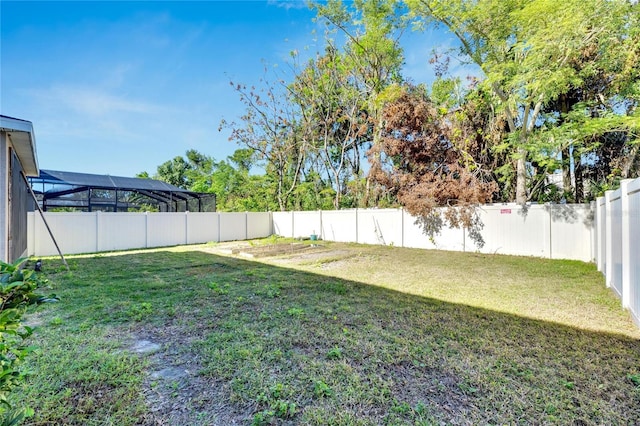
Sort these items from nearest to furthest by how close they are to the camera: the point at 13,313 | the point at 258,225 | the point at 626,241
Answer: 1. the point at 13,313
2. the point at 626,241
3. the point at 258,225

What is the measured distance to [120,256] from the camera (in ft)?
27.6

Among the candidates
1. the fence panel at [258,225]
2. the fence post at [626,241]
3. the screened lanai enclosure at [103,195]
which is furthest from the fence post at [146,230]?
the fence post at [626,241]

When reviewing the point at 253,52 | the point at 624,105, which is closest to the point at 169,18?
the point at 253,52

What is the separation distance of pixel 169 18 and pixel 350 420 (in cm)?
1030

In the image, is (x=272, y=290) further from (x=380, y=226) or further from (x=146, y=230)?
(x=146, y=230)

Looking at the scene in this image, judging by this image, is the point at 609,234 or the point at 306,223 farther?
the point at 306,223

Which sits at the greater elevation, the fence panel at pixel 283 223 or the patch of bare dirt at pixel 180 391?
the fence panel at pixel 283 223

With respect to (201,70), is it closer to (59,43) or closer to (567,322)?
(59,43)

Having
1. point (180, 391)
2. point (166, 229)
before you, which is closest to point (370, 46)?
point (166, 229)

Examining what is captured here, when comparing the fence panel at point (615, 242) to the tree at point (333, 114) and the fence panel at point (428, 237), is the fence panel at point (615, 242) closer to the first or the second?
the fence panel at point (428, 237)

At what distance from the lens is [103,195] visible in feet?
43.0

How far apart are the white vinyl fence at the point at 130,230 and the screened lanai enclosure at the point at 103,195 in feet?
7.65

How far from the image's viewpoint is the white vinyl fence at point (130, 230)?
28.1ft

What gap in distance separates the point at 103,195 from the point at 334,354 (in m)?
14.3
